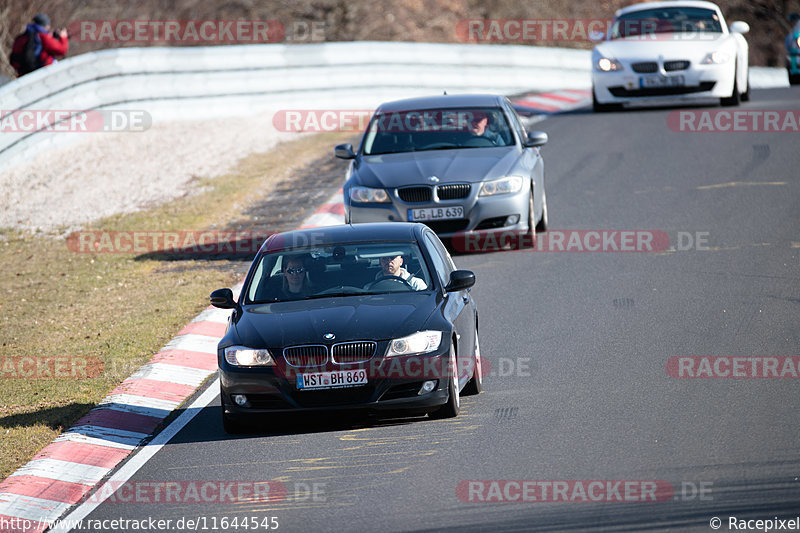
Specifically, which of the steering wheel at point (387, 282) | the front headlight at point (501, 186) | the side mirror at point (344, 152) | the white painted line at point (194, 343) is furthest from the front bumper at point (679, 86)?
the steering wheel at point (387, 282)

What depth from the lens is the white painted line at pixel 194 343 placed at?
39.8 feet

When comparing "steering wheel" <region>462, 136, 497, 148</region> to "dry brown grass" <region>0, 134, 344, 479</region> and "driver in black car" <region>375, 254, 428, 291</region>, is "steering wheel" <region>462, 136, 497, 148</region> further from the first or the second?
"driver in black car" <region>375, 254, 428, 291</region>

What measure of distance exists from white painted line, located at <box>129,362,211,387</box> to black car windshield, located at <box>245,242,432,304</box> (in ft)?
5.46

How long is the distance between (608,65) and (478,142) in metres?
8.00

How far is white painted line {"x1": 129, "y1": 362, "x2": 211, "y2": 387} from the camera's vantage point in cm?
1116

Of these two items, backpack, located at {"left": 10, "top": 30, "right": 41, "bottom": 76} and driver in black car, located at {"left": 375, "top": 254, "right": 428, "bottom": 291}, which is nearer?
driver in black car, located at {"left": 375, "top": 254, "right": 428, "bottom": 291}

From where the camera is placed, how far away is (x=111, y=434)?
31.6ft

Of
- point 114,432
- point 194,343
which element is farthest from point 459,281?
point 194,343

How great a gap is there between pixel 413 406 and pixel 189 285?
675 centimetres

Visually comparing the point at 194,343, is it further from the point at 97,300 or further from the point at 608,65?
the point at 608,65

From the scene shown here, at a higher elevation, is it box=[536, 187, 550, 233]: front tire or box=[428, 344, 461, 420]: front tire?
box=[428, 344, 461, 420]: front tire

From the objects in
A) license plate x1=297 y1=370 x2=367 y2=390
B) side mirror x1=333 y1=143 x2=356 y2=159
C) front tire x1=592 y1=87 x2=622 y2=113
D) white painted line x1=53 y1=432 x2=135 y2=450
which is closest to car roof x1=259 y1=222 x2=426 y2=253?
license plate x1=297 y1=370 x2=367 y2=390

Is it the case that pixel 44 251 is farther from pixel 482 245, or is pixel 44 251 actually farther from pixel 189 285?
pixel 482 245

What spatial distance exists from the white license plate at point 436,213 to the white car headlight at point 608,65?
9281mm
